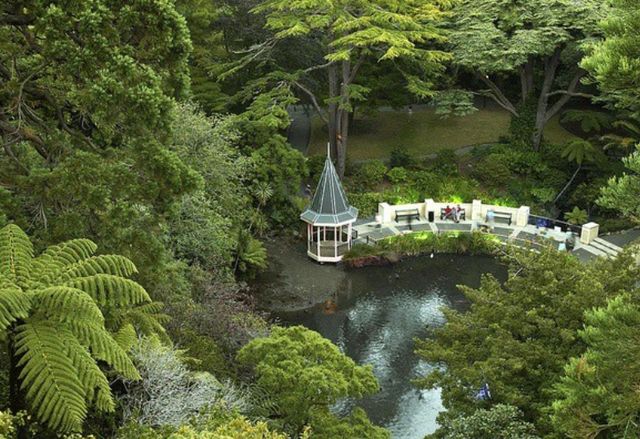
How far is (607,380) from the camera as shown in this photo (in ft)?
29.7

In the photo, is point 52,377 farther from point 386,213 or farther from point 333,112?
point 333,112

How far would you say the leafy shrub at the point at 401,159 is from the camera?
2848 cm

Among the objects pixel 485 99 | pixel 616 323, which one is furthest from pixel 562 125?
pixel 616 323

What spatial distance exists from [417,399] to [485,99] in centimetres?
2432

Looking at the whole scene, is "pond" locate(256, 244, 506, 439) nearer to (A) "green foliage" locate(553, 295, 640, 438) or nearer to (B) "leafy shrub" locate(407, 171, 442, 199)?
(B) "leafy shrub" locate(407, 171, 442, 199)

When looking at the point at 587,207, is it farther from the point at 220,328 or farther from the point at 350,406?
the point at 220,328

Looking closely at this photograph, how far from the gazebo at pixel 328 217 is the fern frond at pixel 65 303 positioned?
1551 cm

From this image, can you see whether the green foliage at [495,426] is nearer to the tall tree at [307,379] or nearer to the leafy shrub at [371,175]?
the tall tree at [307,379]

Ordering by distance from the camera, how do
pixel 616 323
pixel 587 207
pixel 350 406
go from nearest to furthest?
pixel 616 323
pixel 350 406
pixel 587 207

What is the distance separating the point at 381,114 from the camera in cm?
3472

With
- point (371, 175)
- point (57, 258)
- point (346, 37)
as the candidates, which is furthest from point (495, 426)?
point (371, 175)

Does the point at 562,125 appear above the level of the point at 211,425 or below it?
below

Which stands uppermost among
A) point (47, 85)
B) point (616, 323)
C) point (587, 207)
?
point (47, 85)

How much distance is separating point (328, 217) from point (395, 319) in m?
4.89
